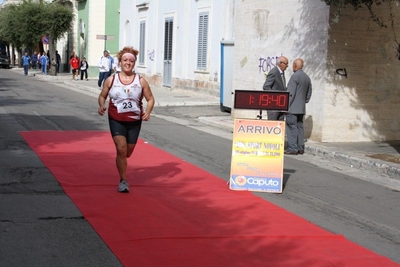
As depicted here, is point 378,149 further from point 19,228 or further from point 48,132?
point 19,228

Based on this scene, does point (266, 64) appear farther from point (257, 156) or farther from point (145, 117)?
point (145, 117)

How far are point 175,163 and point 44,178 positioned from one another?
106 inches

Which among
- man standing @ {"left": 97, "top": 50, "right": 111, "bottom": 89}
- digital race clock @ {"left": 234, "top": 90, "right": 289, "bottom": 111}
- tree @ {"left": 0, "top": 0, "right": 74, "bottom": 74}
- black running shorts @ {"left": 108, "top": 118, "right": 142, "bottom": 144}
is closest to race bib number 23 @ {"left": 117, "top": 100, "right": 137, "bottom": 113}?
black running shorts @ {"left": 108, "top": 118, "right": 142, "bottom": 144}

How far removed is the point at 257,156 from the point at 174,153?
3321mm

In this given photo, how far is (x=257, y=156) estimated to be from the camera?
955 cm

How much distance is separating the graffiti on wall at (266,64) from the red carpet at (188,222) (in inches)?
265

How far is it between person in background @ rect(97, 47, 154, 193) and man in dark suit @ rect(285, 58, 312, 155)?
5.29 m

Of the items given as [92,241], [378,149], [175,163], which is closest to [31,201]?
[92,241]

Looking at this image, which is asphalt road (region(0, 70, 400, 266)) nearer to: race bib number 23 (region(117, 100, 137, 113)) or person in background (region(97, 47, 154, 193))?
person in background (region(97, 47, 154, 193))

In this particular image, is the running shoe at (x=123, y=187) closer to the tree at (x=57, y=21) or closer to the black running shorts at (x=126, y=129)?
the black running shorts at (x=126, y=129)

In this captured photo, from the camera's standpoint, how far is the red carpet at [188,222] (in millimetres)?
6215

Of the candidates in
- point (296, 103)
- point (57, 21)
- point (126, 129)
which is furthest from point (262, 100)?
point (57, 21)

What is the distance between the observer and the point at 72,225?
6973 mm

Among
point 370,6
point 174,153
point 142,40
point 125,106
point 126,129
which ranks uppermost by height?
point 370,6
